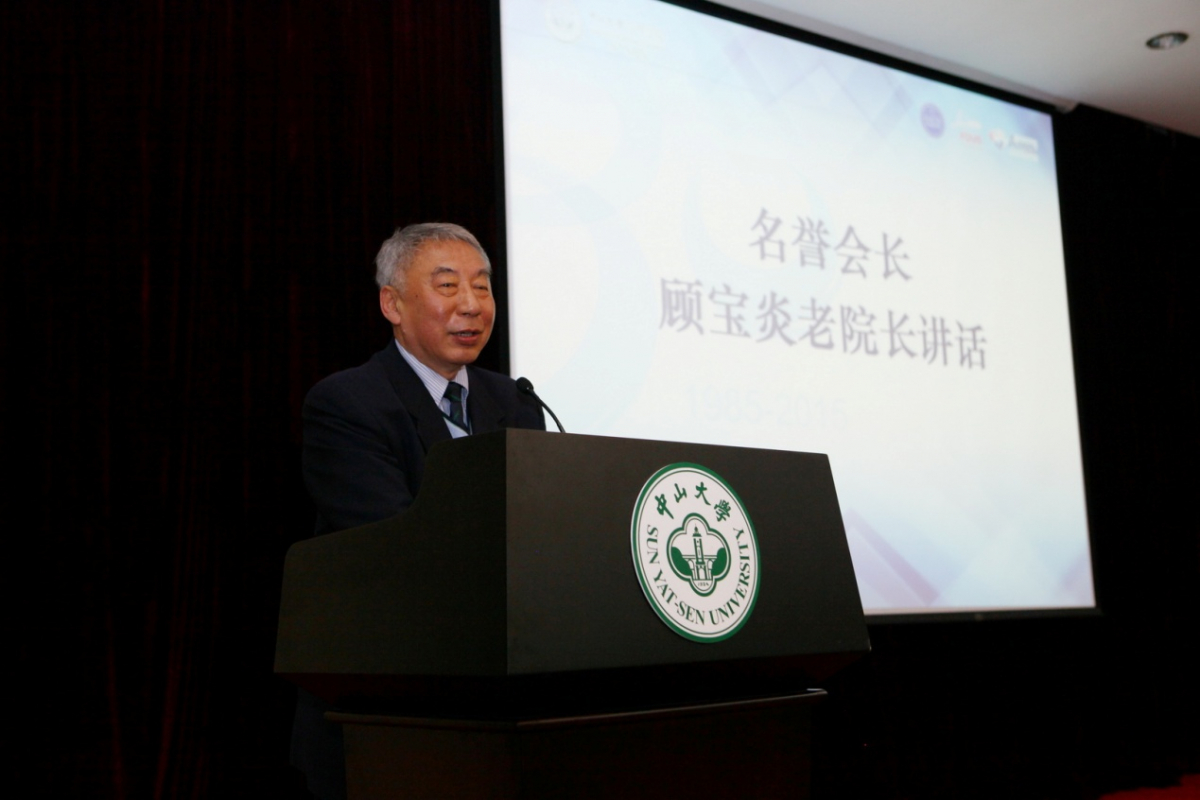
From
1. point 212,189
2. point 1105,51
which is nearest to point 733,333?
point 212,189

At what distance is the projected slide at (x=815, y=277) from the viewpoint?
2.89m

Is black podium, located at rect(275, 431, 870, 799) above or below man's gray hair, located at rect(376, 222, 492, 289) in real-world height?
below

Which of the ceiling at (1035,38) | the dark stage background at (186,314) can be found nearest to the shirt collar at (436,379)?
the dark stage background at (186,314)

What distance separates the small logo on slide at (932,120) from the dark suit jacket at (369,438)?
2698 mm

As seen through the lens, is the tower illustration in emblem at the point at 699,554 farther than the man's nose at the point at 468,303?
No

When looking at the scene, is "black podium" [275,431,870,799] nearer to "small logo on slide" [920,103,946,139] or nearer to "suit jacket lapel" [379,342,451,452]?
"suit jacket lapel" [379,342,451,452]

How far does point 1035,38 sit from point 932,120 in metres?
0.53

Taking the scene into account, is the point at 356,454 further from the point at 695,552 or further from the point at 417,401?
the point at 695,552

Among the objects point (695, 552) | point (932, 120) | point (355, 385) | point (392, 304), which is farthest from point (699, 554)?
point (932, 120)

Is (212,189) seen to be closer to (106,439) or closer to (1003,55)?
(106,439)

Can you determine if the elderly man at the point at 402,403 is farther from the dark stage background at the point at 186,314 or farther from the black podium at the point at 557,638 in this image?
the dark stage background at the point at 186,314

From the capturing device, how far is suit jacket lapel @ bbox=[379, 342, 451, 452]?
150cm

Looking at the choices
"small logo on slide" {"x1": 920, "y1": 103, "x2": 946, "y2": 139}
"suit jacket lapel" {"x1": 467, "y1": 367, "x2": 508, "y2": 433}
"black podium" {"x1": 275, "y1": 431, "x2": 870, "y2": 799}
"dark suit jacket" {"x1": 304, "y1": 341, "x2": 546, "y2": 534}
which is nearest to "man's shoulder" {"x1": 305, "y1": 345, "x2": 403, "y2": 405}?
"dark suit jacket" {"x1": 304, "y1": 341, "x2": 546, "y2": 534}

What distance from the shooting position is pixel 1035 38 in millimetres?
3902
